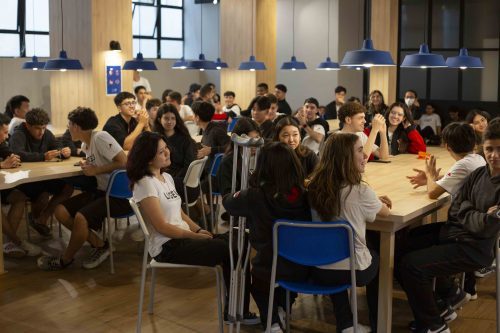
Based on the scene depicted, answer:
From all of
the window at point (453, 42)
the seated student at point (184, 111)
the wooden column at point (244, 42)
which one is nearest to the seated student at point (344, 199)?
the seated student at point (184, 111)

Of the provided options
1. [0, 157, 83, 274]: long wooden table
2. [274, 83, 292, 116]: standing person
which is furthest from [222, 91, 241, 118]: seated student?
[0, 157, 83, 274]: long wooden table

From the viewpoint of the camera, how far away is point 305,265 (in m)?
3.35

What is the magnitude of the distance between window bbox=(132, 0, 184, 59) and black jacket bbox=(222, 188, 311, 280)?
1232cm

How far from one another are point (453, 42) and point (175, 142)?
941 centimetres

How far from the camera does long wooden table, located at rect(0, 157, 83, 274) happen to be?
4783mm

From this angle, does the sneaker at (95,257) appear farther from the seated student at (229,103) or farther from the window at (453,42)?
the window at (453,42)

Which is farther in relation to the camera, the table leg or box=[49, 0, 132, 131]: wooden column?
A: box=[49, 0, 132, 131]: wooden column

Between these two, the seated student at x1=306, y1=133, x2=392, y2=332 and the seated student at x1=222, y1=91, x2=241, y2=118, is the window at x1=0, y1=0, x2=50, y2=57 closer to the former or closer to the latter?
the seated student at x1=222, y1=91, x2=241, y2=118

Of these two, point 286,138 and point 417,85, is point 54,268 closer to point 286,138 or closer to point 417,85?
point 286,138

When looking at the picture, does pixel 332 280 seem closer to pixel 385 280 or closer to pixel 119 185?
pixel 385 280

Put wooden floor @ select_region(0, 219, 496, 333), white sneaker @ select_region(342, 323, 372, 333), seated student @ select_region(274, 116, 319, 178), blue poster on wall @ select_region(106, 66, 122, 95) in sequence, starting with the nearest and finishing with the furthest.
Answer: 1. white sneaker @ select_region(342, 323, 372, 333)
2. wooden floor @ select_region(0, 219, 496, 333)
3. seated student @ select_region(274, 116, 319, 178)
4. blue poster on wall @ select_region(106, 66, 122, 95)

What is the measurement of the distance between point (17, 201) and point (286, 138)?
2355mm

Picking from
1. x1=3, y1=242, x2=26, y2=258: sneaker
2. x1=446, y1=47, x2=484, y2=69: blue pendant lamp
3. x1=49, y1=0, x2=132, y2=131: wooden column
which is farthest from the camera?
x1=49, y1=0, x2=132, y2=131: wooden column

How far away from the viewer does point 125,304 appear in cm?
441
